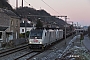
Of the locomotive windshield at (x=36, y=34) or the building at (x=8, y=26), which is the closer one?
the locomotive windshield at (x=36, y=34)

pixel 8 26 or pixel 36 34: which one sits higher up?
pixel 8 26

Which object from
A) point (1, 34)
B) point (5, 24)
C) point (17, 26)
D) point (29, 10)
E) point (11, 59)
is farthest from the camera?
point (29, 10)

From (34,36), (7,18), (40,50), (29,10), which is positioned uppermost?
(29,10)

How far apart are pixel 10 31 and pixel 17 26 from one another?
5378mm

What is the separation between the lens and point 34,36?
26.1 m

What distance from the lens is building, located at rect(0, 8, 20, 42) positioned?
41.9 m

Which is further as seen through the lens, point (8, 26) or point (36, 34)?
point (8, 26)

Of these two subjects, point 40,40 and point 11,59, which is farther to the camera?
point 40,40

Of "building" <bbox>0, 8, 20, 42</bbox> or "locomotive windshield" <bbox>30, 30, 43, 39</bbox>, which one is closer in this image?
"locomotive windshield" <bbox>30, 30, 43, 39</bbox>

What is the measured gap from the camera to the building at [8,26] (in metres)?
41.9

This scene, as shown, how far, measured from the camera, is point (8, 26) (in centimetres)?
4569

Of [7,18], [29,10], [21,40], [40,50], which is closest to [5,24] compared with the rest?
[7,18]

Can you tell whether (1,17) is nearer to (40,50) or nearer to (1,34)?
(1,34)

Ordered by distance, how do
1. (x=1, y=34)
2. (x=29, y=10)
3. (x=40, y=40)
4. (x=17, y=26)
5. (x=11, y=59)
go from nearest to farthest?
1. (x=11, y=59)
2. (x=40, y=40)
3. (x=1, y=34)
4. (x=17, y=26)
5. (x=29, y=10)
